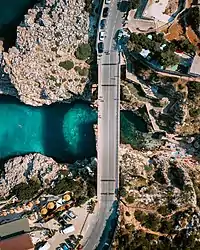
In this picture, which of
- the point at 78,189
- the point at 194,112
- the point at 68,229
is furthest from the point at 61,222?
the point at 194,112

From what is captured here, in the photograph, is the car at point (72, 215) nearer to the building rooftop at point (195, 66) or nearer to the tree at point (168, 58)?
the tree at point (168, 58)

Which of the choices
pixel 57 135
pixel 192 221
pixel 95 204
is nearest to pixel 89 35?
pixel 57 135

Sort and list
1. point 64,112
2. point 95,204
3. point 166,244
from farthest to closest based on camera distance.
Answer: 1. point 64,112
2. point 95,204
3. point 166,244

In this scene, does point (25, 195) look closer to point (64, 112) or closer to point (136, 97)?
point (64, 112)

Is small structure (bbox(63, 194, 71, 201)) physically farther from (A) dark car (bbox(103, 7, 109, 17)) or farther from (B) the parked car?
(A) dark car (bbox(103, 7, 109, 17))

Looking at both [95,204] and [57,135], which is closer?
[95,204]

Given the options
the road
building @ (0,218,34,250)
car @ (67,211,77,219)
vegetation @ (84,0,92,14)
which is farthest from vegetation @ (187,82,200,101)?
building @ (0,218,34,250)

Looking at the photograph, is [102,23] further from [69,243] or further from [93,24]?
[69,243]
